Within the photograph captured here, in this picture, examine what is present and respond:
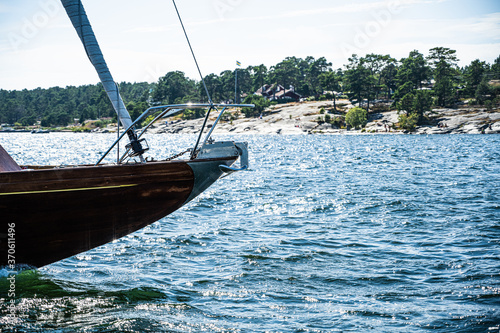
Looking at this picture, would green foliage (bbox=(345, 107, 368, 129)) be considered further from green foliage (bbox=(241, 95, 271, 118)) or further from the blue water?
the blue water

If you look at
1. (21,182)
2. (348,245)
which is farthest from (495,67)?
(21,182)

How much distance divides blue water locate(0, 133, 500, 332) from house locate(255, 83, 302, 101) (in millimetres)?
124104

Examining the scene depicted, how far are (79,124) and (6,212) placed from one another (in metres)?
184

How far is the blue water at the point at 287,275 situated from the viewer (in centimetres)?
799

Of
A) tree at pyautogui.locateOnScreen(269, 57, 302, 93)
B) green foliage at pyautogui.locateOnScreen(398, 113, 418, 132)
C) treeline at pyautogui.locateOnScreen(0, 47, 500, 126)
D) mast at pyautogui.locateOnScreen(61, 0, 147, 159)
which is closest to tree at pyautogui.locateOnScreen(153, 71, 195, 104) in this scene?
treeline at pyautogui.locateOnScreen(0, 47, 500, 126)

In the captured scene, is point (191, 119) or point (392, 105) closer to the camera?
point (392, 105)

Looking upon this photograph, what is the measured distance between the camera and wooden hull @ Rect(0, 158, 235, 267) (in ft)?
26.5

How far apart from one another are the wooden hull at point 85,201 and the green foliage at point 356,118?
329ft

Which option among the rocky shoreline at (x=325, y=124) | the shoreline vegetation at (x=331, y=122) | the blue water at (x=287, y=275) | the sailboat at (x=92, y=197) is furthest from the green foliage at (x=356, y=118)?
the sailboat at (x=92, y=197)

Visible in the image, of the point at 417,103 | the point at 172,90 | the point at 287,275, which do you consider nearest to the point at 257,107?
the point at 417,103

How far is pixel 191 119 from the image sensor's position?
463 ft

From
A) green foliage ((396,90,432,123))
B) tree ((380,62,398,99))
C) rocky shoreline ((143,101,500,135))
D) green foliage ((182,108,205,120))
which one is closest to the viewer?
rocky shoreline ((143,101,500,135))

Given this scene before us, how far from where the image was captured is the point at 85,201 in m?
8.38

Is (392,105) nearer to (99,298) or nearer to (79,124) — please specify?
(99,298)
